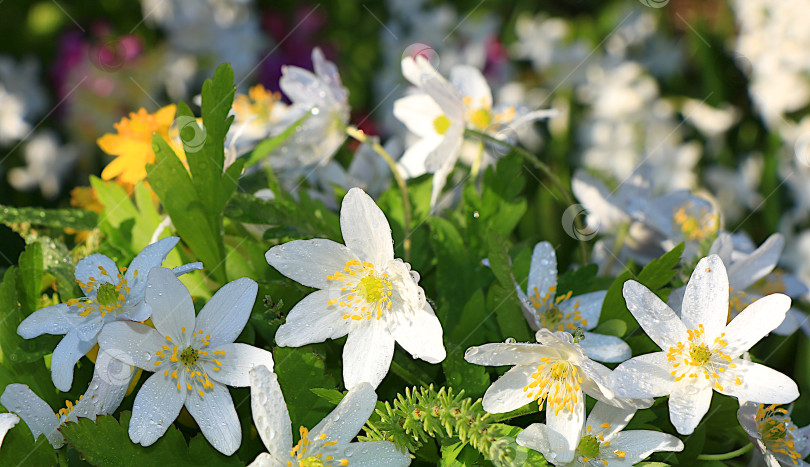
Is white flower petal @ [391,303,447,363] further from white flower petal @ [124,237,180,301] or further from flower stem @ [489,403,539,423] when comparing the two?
white flower petal @ [124,237,180,301]

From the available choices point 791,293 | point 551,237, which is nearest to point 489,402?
point 791,293

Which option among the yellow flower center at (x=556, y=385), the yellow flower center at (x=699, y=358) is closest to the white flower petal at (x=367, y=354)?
the yellow flower center at (x=556, y=385)

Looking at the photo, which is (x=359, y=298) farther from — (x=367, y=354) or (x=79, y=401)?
(x=79, y=401)

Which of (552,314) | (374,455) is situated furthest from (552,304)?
(374,455)

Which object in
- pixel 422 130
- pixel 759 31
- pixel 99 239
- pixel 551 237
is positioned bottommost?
pixel 551 237

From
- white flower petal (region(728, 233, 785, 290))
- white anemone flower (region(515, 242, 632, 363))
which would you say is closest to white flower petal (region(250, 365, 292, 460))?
white anemone flower (region(515, 242, 632, 363))

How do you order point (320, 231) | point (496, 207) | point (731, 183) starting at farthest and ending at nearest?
point (731, 183) < point (496, 207) < point (320, 231)

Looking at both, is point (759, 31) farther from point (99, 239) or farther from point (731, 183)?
point (99, 239)
